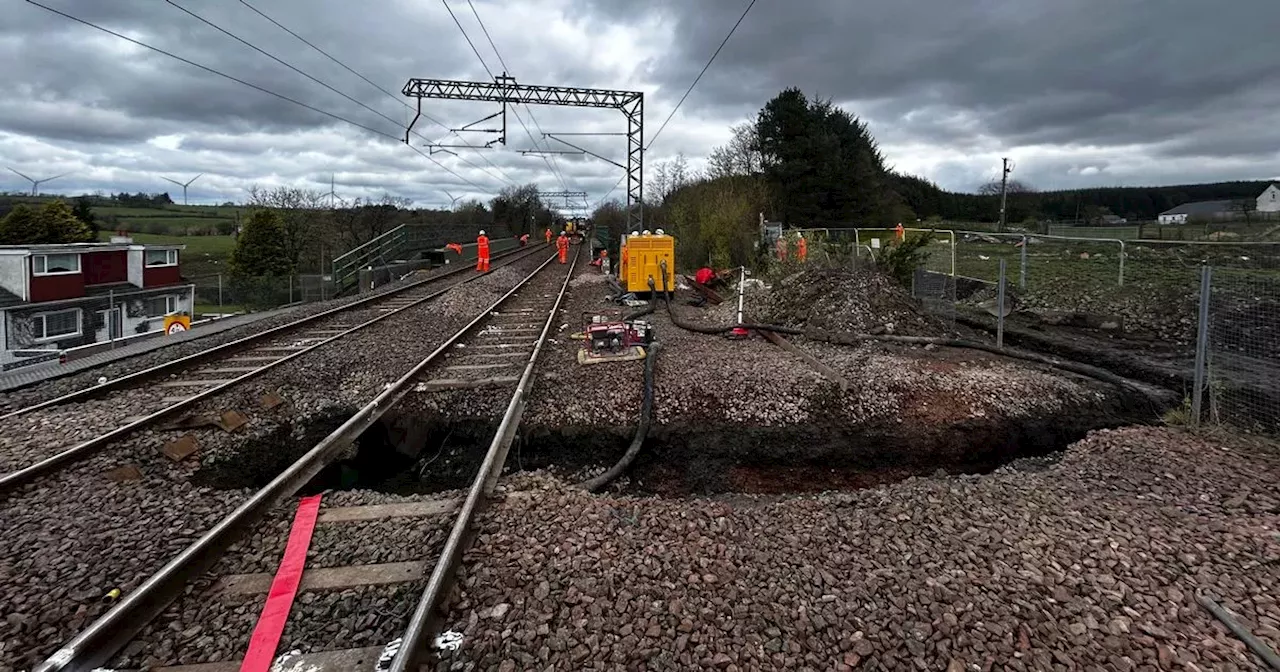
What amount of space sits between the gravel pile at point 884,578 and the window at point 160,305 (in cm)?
4099

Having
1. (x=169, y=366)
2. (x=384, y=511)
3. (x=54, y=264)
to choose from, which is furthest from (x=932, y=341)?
(x=54, y=264)

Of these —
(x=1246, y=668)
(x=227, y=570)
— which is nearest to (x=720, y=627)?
(x=1246, y=668)

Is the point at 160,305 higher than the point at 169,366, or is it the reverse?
the point at 169,366

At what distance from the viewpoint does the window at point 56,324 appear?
28.2 metres

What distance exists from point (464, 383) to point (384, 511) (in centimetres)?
372

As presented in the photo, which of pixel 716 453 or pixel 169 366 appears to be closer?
pixel 716 453

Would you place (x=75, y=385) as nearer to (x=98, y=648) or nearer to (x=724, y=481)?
(x=98, y=648)

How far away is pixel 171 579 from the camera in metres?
3.87

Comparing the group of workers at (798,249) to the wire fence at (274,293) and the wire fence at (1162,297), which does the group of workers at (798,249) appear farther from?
the wire fence at (274,293)

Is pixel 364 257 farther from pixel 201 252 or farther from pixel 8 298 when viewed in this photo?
pixel 201 252

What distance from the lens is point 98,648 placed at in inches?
132

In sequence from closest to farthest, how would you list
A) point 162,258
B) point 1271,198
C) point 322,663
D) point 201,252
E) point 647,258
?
point 322,663
point 647,258
point 162,258
point 201,252
point 1271,198

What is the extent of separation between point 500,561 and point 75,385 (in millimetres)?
7842

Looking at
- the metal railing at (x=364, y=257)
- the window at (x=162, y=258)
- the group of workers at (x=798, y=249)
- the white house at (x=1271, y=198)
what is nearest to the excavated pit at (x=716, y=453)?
the group of workers at (x=798, y=249)
